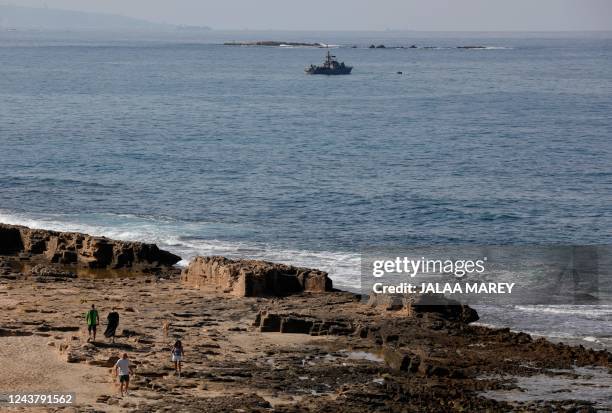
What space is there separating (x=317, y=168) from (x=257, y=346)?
139ft

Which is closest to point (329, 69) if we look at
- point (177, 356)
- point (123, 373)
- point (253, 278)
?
point (253, 278)

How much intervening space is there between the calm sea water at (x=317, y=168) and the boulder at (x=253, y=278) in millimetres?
3412

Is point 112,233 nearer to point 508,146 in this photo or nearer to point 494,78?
point 508,146

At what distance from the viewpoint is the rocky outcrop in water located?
4403 cm

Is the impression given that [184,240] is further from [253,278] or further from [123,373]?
[123,373]

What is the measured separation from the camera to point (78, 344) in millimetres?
31875

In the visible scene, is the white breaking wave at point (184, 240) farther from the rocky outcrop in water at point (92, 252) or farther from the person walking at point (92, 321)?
the person walking at point (92, 321)

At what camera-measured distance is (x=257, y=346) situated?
108 ft

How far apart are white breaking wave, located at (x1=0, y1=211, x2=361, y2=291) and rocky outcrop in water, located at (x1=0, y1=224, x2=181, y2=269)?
1.82m

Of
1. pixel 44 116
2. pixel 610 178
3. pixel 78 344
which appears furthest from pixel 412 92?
pixel 78 344

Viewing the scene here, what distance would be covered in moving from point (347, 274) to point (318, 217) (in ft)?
40.0

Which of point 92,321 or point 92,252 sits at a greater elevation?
point 92,321

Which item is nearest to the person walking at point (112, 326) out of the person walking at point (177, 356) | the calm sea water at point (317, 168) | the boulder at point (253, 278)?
the person walking at point (177, 356)

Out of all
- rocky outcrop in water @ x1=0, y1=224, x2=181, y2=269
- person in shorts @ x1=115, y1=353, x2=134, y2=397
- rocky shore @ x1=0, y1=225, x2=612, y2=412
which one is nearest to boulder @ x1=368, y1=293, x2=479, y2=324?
rocky shore @ x1=0, y1=225, x2=612, y2=412
